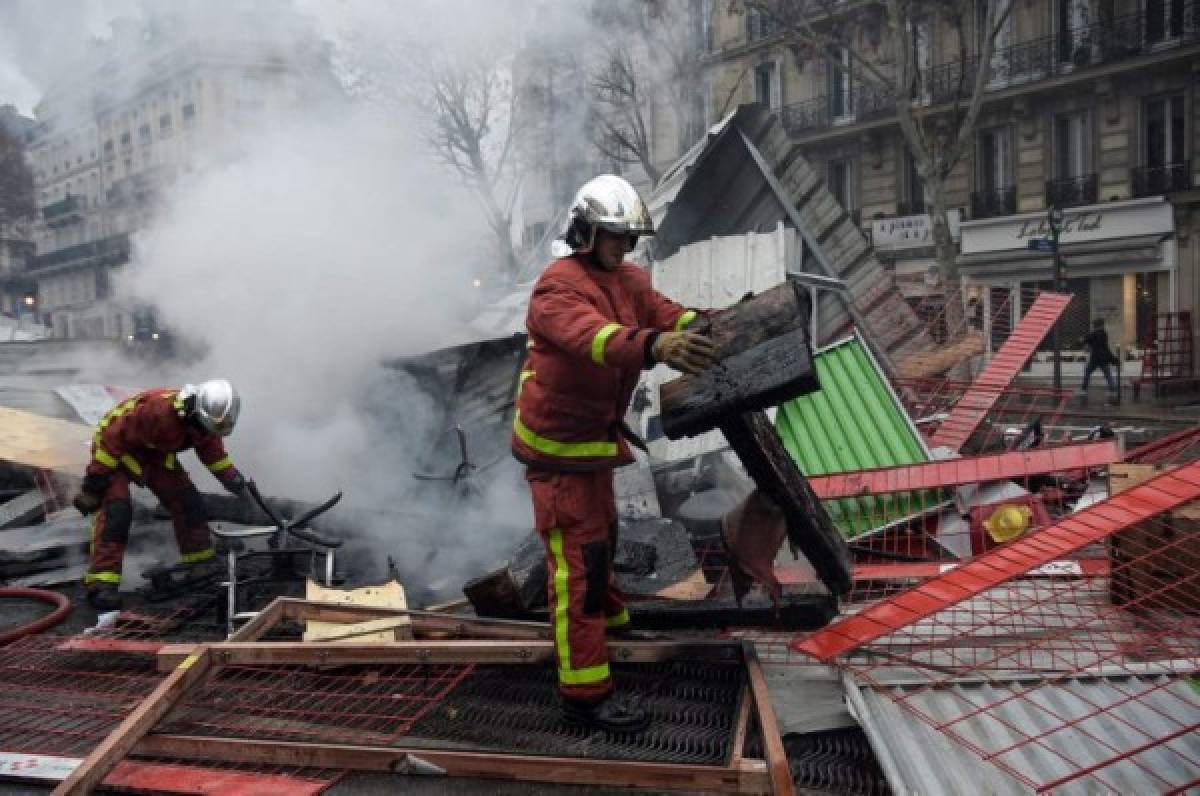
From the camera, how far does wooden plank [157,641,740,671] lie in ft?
9.28

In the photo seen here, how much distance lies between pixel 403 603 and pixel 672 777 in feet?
5.64

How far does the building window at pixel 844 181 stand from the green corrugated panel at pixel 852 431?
1782 cm

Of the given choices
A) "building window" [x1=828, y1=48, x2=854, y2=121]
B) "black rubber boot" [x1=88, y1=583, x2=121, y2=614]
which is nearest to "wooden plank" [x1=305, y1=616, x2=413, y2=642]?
"black rubber boot" [x1=88, y1=583, x2=121, y2=614]

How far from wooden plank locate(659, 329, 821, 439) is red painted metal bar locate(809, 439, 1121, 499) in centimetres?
167

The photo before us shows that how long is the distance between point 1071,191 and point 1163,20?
11.3 ft

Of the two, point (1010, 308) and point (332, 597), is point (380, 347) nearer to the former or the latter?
point (332, 597)

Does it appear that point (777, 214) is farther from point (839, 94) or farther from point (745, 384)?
point (839, 94)

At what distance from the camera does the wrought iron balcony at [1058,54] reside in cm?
1702

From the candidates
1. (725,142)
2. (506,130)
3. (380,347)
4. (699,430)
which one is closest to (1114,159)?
(506,130)

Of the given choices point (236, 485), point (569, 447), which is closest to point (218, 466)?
point (236, 485)

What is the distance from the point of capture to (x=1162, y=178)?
56.6 ft

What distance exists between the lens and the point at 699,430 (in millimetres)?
2502

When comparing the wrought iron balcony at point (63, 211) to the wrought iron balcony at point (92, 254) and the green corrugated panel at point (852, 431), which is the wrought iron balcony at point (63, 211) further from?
the green corrugated panel at point (852, 431)

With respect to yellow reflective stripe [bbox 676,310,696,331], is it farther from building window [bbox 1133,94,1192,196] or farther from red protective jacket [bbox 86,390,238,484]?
building window [bbox 1133,94,1192,196]
